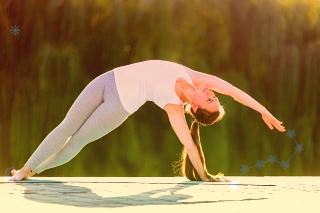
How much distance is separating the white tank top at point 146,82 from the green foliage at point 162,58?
82cm

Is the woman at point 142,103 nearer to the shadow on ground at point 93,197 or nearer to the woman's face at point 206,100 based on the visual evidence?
the woman's face at point 206,100

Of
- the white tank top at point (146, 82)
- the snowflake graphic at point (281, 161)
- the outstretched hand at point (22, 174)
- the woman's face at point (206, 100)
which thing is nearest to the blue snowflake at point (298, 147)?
the snowflake graphic at point (281, 161)

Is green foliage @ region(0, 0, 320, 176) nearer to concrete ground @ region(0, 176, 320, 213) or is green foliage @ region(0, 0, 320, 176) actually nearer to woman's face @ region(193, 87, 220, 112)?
concrete ground @ region(0, 176, 320, 213)

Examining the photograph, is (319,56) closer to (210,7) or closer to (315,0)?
(315,0)

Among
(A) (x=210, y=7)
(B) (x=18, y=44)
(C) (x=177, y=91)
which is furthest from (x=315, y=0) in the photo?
(B) (x=18, y=44)

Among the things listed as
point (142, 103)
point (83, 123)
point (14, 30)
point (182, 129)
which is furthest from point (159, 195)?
point (14, 30)

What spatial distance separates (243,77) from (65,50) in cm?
175

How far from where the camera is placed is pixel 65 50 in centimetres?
644

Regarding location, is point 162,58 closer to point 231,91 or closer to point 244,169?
point 231,91

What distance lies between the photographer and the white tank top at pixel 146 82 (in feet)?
17.8

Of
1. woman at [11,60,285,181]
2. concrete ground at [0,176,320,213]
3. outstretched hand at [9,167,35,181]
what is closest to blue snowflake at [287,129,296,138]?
concrete ground at [0,176,320,213]

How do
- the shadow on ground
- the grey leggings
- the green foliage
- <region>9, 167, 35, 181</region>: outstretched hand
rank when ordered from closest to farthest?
1. the shadow on ground
2. the grey leggings
3. <region>9, 167, 35, 181</region>: outstretched hand
4. the green foliage

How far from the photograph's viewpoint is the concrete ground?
12.9 ft

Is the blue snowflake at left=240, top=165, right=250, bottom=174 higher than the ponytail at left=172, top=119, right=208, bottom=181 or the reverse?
the reverse
